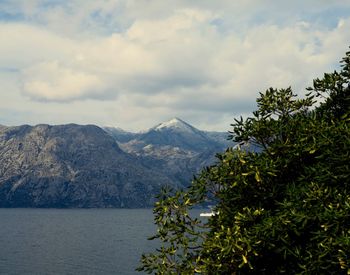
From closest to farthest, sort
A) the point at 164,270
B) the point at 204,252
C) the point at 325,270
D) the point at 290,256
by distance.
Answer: the point at 325,270, the point at 290,256, the point at 204,252, the point at 164,270

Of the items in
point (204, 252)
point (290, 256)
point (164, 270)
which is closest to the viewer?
point (290, 256)

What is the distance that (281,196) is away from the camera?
20.5 metres

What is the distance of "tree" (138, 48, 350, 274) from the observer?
17391 millimetres

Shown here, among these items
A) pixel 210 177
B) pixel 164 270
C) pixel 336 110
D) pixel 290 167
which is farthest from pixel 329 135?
pixel 164 270

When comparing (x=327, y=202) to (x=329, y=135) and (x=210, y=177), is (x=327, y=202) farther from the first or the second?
(x=210, y=177)

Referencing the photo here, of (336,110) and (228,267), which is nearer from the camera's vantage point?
(228,267)

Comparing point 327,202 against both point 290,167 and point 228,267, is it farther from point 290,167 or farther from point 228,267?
point 228,267

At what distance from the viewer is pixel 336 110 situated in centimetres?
2303

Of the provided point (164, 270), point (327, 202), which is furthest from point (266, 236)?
point (164, 270)

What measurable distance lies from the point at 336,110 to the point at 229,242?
966cm

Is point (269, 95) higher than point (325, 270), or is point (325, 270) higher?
point (269, 95)

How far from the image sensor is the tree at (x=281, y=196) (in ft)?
57.1

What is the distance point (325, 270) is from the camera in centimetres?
1711

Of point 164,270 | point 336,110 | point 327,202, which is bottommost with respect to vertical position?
point 164,270
